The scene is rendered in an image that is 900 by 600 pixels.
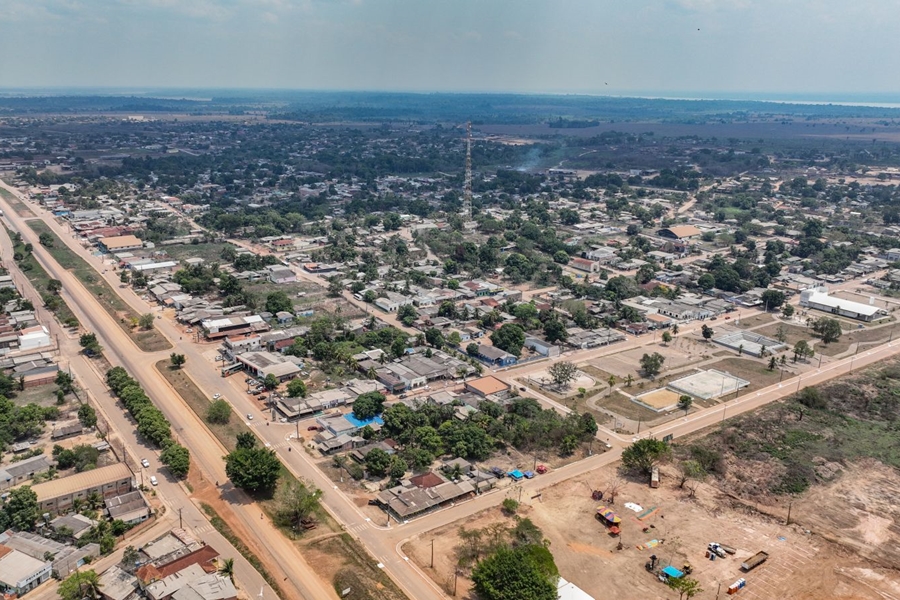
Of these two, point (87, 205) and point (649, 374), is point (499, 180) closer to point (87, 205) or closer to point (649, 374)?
point (87, 205)

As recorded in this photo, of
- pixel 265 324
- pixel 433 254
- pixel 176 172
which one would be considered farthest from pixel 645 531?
pixel 176 172

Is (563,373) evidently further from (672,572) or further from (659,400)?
(672,572)

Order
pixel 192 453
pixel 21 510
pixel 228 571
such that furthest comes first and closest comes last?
pixel 192 453
pixel 21 510
pixel 228 571

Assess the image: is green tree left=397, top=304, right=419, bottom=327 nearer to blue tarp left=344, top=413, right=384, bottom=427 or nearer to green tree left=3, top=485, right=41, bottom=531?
blue tarp left=344, top=413, right=384, bottom=427

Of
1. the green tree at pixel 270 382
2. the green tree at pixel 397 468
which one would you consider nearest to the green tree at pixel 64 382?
the green tree at pixel 270 382

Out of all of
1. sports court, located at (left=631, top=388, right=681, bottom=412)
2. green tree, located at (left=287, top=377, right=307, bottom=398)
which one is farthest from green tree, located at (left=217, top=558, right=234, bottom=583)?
Result: sports court, located at (left=631, top=388, right=681, bottom=412)

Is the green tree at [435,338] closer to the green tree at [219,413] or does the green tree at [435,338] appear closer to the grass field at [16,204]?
the green tree at [219,413]

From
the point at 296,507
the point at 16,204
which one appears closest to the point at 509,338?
the point at 296,507
